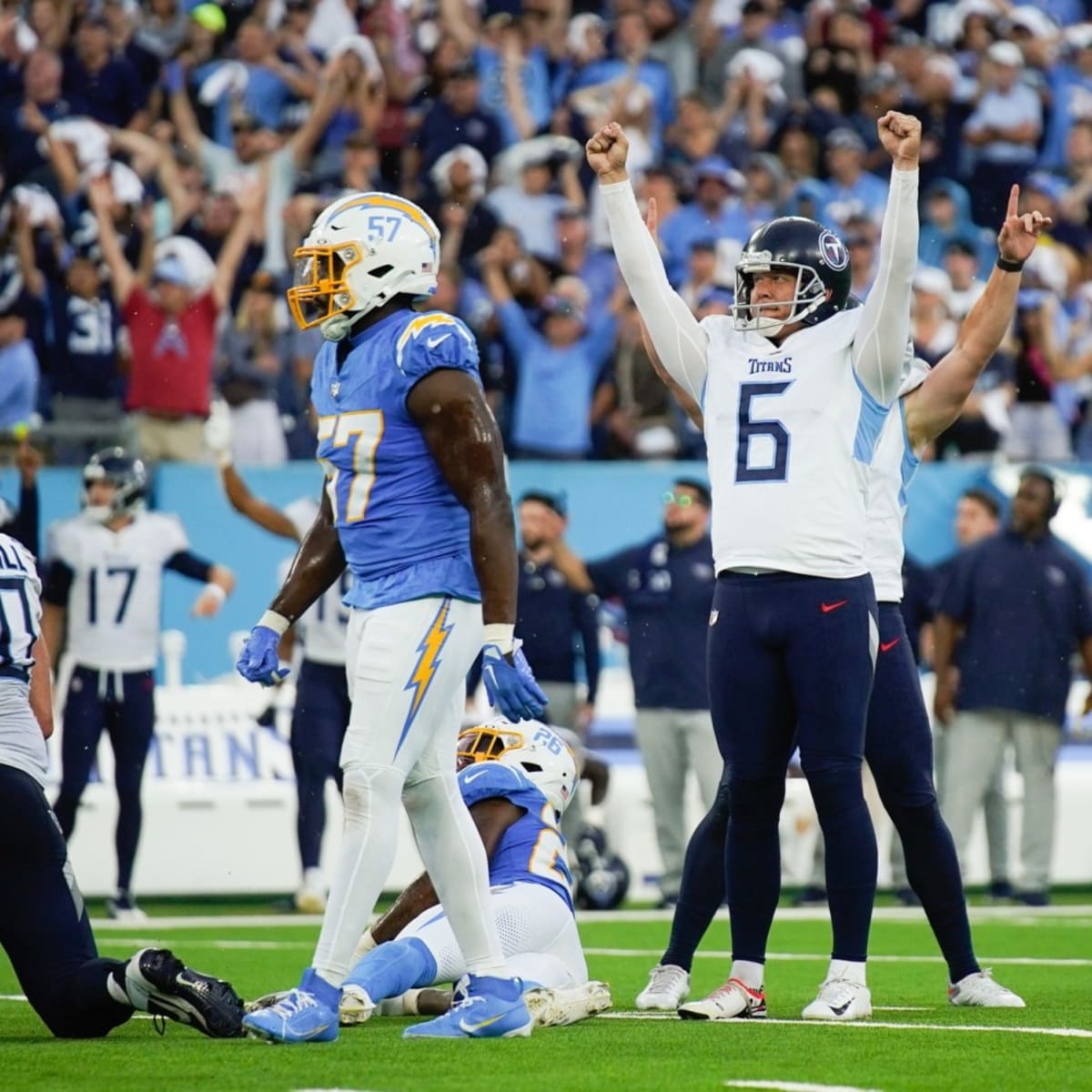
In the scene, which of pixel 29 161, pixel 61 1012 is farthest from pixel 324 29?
pixel 61 1012

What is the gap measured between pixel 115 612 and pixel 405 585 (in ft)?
20.5

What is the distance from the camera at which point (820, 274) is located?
241 inches

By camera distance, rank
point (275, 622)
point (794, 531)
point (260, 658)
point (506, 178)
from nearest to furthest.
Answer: point (260, 658)
point (275, 622)
point (794, 531)
point (506, 178)

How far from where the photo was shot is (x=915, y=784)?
6.34 metres

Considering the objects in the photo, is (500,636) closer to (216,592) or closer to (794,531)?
(794,531)

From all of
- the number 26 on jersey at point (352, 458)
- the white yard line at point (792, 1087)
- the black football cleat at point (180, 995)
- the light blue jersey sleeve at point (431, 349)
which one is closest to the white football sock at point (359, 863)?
the black football cleat at point (180, 995)

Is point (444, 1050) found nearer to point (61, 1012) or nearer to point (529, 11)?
point (61, 1012)

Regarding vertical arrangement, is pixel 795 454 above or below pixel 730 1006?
above

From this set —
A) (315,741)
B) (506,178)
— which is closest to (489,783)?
(315,741)

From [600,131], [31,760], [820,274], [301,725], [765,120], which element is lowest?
[301,725]

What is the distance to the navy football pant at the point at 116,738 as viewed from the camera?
36.0 feet

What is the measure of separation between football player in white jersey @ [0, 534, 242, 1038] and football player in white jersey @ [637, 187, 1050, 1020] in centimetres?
148

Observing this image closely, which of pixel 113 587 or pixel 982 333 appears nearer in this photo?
pixel 982 333

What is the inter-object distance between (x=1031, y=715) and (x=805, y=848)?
59.9 inches
